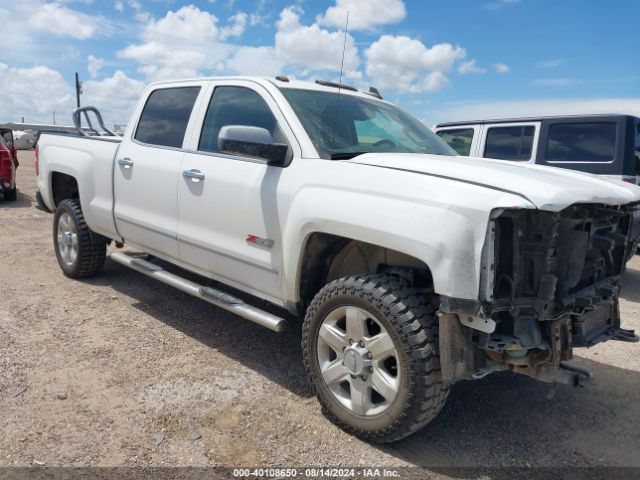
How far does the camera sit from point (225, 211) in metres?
3.78

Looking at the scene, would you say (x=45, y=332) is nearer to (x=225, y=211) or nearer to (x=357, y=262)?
(x=225, y=211)

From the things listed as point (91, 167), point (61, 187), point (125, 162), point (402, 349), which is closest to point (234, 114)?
point (125, 162)

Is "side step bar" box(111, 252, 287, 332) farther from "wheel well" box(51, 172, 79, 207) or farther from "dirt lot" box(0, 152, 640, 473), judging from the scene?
"wheel well" box(51, 172, 79, 207)

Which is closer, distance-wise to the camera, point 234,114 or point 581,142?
point 234,114

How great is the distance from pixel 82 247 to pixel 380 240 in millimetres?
3933

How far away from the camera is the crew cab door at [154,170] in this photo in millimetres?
4320

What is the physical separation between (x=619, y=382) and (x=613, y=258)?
1208 millimetres

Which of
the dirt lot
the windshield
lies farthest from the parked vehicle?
the windshield

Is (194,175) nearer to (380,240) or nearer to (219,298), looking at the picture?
(219,298)

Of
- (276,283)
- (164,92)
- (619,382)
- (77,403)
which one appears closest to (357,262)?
(276,283)

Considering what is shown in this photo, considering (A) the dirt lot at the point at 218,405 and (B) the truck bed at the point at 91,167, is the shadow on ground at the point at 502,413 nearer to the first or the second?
(A) the dirt lot at the point at 218,405

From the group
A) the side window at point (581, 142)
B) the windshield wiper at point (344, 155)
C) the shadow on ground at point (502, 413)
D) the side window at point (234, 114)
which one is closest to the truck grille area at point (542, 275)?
the shadow on ground at point (502, 413)

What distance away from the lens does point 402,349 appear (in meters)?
2.76

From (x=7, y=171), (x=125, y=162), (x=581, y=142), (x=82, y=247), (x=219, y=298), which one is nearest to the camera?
(x=219, y=298)
